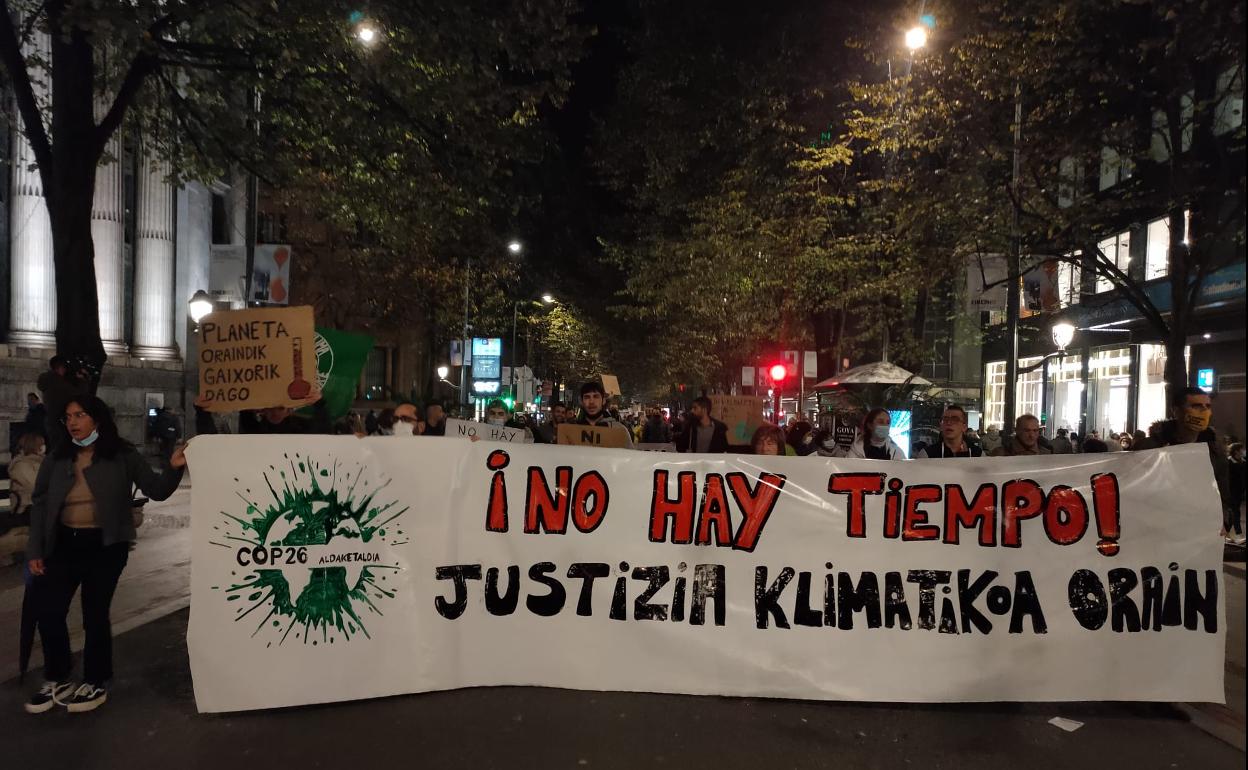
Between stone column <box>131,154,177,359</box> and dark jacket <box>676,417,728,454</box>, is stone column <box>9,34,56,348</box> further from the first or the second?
dark jacket <box>676,417,728,454</box>

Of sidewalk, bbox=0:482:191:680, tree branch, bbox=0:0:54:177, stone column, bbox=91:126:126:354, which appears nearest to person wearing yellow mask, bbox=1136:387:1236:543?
sidewalk, bbox=0:482:191:680

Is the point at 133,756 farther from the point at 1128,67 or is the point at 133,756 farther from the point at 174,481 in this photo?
the point at 1128,67

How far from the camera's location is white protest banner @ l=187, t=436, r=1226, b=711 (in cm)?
459

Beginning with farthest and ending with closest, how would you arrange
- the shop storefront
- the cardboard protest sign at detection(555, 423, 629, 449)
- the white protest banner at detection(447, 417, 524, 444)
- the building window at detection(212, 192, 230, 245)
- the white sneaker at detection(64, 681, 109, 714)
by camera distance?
the building window at detection(212, 192, 230, 245), the shop storefront, the white protest banner at detection(447, 417, 524, 444), the cardboard protest sign at detection(555, 423, 629, 449), the white sneaker at detection(64, 681, 109, 714)

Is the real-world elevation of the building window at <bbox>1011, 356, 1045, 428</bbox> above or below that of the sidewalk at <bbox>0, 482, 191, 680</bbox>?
above

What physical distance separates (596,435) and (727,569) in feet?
9.37

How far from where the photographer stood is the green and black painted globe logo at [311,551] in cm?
452

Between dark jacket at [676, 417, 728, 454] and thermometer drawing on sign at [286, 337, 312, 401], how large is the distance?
15.1 feet

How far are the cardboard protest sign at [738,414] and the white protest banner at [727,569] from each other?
612 cm

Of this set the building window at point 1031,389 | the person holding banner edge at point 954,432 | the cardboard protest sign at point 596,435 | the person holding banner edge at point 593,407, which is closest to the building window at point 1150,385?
the building window at point 1031,389

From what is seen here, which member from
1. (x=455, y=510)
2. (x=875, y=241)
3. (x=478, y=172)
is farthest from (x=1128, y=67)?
(x=455, y=510)

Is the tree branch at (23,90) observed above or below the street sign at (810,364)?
above

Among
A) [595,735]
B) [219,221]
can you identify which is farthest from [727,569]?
[219,221]

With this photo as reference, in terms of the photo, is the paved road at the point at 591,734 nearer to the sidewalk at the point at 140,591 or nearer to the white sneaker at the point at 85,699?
the white sneaker at the point at 85,699
